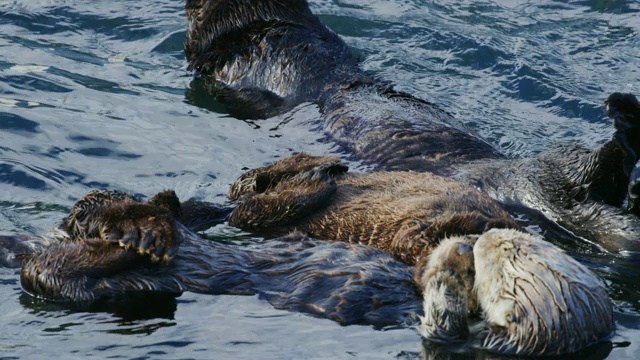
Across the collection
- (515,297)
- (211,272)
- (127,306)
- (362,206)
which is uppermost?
(515,297)

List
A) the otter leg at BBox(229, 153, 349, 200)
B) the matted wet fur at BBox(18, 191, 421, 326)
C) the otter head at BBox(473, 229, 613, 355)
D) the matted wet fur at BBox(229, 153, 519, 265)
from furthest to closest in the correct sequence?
the otter leg at BBox(229, 153, 349, 200) → the matted wet fur at BBox(229, 153, 519, 265) → the matted wet fur at BBox(18, 191, 421, 326) → the otter head at BBox(473, 229, 613, 355)

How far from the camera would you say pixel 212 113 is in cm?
819

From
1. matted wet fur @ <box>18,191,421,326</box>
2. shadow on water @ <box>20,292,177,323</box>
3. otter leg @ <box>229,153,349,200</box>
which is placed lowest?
shadow on water @ <box>20,292,177,323</box>

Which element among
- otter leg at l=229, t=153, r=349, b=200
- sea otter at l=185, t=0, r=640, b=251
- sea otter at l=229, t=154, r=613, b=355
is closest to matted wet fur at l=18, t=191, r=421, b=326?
sea otter at l=229, t=154, r=613, b=355

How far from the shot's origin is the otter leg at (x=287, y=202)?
590 centimetres

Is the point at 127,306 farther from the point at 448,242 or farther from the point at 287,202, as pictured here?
the point at 448,242

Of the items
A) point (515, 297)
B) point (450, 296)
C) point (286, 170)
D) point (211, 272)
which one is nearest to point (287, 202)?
point (286, 170)

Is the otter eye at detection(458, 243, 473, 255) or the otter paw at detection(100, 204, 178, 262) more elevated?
the otter eye at detection(458, 243, 473, 255)

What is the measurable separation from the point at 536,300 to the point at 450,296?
37cm

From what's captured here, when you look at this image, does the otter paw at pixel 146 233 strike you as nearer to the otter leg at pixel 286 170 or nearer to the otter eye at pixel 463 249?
the otter leg at pixel 286 170

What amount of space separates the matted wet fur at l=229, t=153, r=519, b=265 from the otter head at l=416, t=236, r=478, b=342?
1.99 ft

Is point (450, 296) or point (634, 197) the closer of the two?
point (450, 296)

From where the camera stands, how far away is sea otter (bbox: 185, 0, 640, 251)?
5988mm

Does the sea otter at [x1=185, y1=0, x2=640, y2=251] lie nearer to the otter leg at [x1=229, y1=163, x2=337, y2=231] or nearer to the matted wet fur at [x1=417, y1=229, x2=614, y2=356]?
the otter leg at [x1=229, y1=163, x2=337, y2=231]
